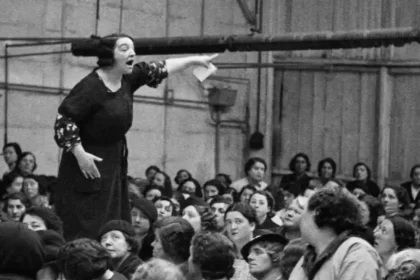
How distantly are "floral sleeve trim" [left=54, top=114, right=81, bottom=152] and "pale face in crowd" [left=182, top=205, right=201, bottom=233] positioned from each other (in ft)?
6.38

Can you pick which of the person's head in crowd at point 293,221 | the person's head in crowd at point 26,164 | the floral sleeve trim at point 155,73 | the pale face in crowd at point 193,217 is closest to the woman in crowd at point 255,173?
the person's head in crowd at point 26,164

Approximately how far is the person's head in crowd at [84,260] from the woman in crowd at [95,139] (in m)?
2.22

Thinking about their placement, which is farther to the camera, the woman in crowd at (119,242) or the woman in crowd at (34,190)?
the woman in crowd at (34,190)

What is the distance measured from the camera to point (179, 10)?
16797 mm

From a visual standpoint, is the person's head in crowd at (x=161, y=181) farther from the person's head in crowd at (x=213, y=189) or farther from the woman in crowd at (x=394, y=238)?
the woman in crowd at (x=394, y=238)

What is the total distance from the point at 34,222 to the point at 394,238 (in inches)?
85.5

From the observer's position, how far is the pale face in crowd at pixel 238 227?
870 centimetres

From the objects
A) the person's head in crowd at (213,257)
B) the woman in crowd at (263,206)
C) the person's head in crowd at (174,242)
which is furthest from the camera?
the woman in crowd at (263,206)

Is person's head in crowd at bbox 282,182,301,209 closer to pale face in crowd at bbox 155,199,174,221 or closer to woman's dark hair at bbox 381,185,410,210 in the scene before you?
woman's dark hair at bbox 381,185,410,210

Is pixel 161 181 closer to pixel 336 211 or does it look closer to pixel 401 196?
pixel 401 196

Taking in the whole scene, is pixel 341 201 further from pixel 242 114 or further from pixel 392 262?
pixel 242 114

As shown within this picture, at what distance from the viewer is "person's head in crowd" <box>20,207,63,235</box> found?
7520 millimetres

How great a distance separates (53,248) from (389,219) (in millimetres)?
2118

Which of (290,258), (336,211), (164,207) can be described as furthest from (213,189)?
(336,211)
